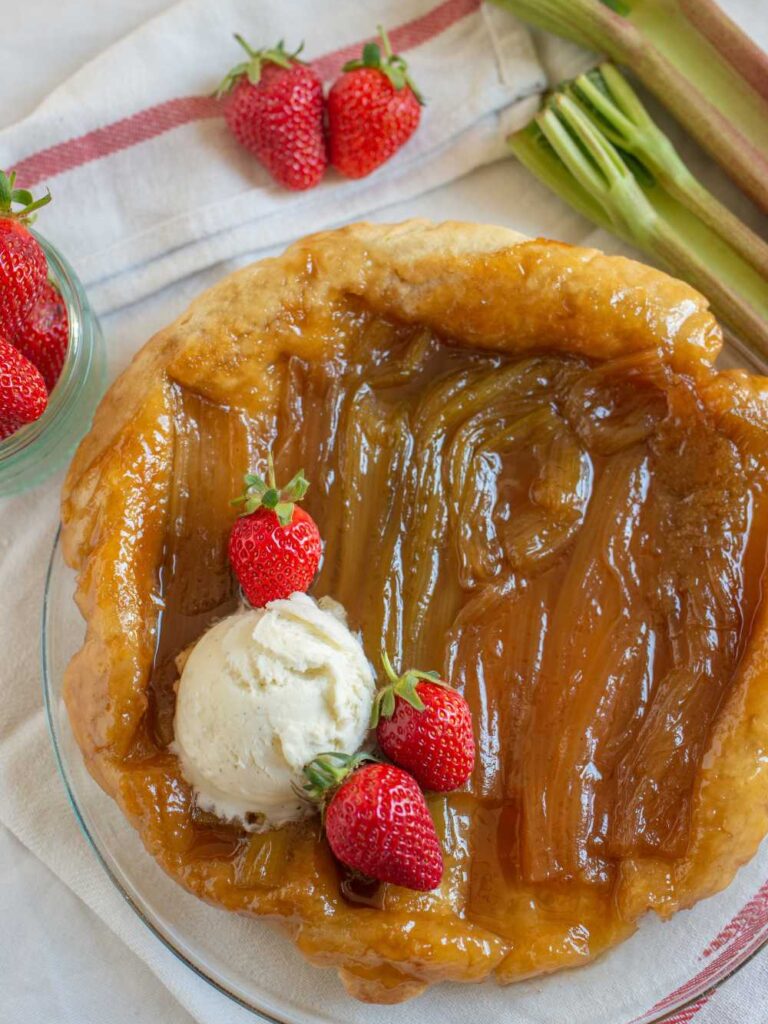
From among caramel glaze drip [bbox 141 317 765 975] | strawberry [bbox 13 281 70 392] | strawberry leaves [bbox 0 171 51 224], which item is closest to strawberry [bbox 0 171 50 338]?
strawberry leaves [bbox 0 171 51 224]

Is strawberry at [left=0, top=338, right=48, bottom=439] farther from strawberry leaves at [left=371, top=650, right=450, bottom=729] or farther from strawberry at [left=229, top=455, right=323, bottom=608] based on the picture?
strawberry leaves at [left=371, top=650, right=450, bottom=729]

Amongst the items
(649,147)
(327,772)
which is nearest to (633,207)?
(649,147)

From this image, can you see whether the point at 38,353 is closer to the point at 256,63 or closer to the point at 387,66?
the point at 256,63

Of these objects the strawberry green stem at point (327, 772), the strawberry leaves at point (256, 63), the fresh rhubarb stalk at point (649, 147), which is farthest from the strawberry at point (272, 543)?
the fresh rhubarb stalk at point (649, 147)

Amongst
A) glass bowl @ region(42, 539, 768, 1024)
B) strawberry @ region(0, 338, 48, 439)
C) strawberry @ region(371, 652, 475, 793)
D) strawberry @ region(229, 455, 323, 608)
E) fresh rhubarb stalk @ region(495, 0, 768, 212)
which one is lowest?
glass bowl @ region(42, 539, 768, 1024)

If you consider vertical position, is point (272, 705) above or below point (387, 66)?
below
